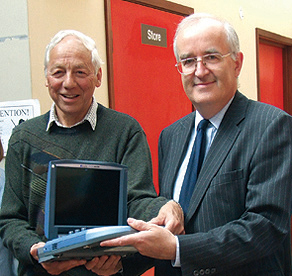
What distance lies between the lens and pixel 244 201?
1689 mm

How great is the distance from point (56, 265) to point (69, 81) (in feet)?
Result: 2.37

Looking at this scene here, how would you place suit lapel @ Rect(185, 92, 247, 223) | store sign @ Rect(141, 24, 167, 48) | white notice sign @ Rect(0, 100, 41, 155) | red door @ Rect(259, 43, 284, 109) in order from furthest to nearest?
red door @ Rect(259, 43, 284, 109)
store sign @ Rect(141, 24, 167, 48)
white notice sign @ Rect(0, 100, 41, 155)
suit lapel @ Rect(185, 92, 247, 223)

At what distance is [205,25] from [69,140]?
28.4 inches

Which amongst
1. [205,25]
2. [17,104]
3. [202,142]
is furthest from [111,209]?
[17,104]

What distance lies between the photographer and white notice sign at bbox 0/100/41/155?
2.78 metres

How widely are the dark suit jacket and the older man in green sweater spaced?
0.22 meters

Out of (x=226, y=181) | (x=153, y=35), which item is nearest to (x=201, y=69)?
(x=226, y=181)

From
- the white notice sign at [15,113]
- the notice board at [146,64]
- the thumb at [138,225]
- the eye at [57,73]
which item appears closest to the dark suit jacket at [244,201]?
the thumb at [138,225]

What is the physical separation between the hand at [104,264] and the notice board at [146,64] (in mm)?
1723

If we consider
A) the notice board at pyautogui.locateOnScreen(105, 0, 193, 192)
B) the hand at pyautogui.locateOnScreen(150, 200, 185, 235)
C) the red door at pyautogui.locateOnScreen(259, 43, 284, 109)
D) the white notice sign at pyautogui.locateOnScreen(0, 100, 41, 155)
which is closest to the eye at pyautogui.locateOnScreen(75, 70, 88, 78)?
the hand at pyautogui.locateOnScreen(150, 200, 185, 235)

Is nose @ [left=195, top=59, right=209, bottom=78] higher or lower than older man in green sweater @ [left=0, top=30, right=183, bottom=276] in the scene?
higher

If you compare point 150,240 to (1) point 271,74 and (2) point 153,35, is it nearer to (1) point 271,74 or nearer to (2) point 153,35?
(2) point 153,35

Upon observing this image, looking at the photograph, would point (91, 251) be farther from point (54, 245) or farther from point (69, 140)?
point (69, 140)

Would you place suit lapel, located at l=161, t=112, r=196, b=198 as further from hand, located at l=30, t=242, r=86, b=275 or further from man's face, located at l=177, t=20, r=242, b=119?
hand, located at l=30, t=242, r=86, b=275
